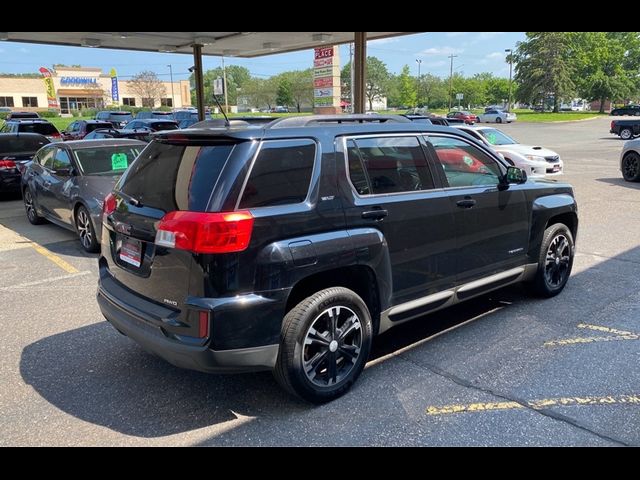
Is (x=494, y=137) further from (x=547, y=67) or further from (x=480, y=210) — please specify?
(x=547, y=67)

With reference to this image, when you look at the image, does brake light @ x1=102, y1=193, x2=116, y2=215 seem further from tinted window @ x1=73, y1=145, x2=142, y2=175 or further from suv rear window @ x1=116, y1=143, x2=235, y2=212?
tinted window @ x1=73, y1=145, x2=142, y2=175

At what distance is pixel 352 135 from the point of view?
3.80 metres

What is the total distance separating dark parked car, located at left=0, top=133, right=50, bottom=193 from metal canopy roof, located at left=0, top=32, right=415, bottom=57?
8.06 feet

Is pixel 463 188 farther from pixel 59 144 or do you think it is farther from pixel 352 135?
pixel 59 144

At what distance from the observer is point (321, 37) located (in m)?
14.7

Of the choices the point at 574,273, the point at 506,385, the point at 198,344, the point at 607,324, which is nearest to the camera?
the point at 198,344

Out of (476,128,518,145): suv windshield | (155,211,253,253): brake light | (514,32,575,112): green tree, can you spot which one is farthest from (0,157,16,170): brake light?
(514,32,575,112): green tree

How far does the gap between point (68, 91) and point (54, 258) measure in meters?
93.7

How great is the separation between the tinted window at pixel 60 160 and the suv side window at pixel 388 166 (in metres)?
6.23

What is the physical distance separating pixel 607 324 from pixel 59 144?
855 cm

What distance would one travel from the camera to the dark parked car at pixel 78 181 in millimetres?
7566

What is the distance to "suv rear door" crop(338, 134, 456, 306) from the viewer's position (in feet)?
12.2
